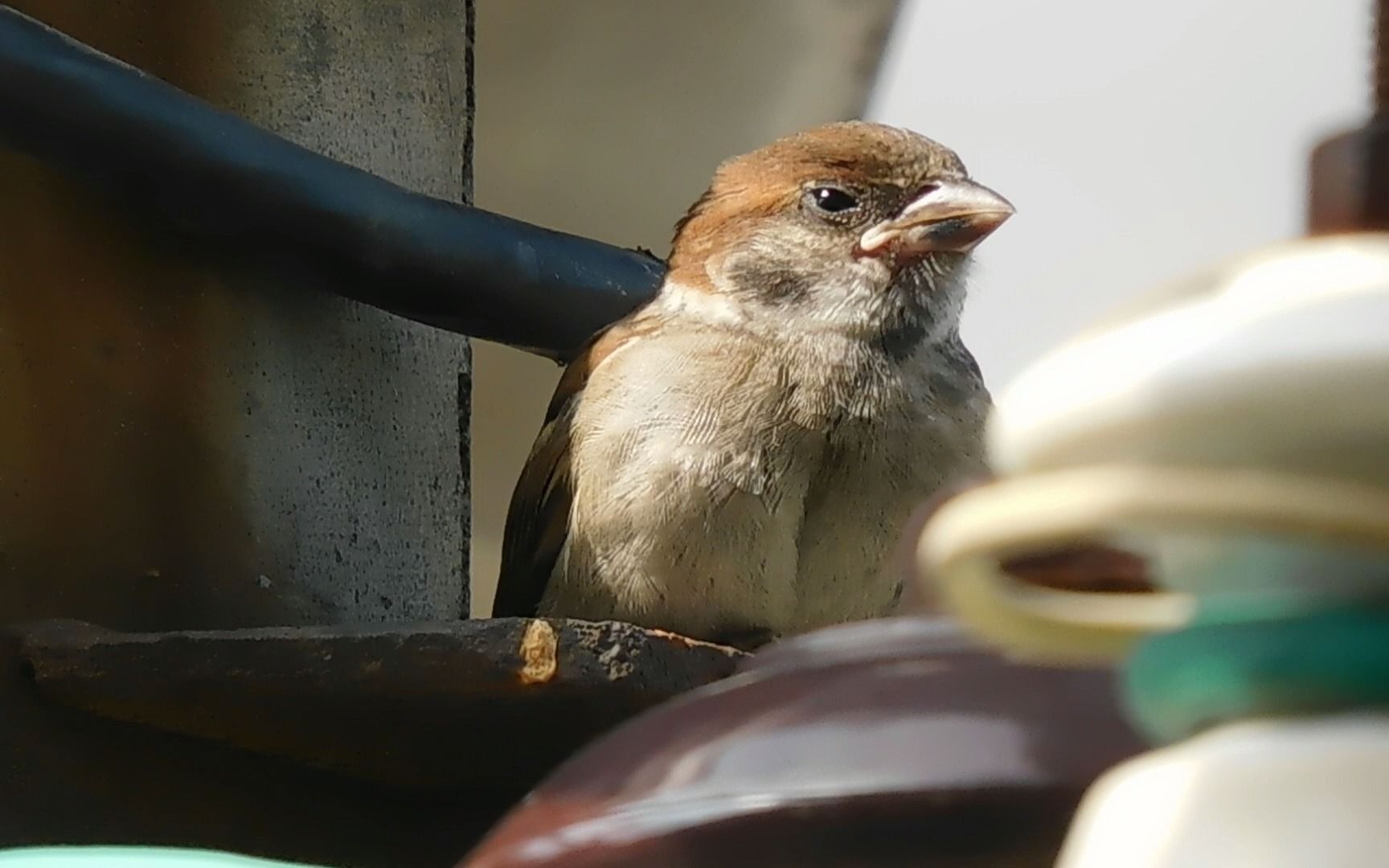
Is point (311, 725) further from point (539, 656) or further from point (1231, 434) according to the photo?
point (1231, 434)

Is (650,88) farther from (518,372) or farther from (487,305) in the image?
(487,305)

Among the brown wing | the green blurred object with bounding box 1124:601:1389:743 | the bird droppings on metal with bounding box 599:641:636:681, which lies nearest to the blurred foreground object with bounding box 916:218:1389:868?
the green blurred object with bounding box 1124:601:1389:743

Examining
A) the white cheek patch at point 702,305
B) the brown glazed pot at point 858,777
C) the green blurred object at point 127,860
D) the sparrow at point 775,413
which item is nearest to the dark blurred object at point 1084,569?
the brown glazed pot at point 858,777

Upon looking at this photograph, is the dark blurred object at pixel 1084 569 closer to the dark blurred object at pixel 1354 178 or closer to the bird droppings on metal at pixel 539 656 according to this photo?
the dark blurred object at pixel 1354 178

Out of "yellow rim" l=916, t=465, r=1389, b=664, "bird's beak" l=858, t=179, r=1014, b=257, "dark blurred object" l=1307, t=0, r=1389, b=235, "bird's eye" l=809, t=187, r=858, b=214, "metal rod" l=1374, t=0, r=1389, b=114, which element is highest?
"bird's eye" l=809, t=187, r=858, b=214

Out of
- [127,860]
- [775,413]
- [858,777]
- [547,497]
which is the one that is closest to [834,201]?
[775,413]

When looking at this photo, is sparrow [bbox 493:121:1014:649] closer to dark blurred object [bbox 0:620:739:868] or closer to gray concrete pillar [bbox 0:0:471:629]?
gray concrete pillar [bbox 0:0:471:629]

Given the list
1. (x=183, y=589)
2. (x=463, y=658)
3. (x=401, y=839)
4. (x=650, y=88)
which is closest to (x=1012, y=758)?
(x=463, y=658)
